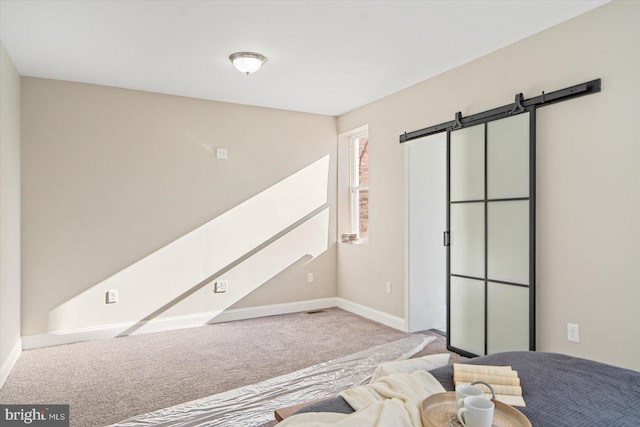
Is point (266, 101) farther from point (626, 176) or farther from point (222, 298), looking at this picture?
point (626, 176)

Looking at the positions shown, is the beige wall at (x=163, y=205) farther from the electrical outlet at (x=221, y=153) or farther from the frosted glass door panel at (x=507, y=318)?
the frosted glass door panel at (x=507, y=318)

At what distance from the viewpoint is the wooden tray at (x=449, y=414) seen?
3.95ft

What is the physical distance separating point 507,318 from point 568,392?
1.92 metres

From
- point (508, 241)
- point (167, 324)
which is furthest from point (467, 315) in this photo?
point (167, 324)

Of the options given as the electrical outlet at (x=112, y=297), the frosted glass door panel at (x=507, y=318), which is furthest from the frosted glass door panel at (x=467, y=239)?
the electrical outlet at (x=112, y=297)

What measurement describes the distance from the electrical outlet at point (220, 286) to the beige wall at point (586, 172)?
10.8 feet

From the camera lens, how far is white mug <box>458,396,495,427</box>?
1.12 metres

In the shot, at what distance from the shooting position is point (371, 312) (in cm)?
494

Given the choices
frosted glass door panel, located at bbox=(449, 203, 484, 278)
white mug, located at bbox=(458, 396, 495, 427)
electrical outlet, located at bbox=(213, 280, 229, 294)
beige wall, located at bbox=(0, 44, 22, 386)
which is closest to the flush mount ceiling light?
beige wall, located at bbox=(0, 44, 22, 386)

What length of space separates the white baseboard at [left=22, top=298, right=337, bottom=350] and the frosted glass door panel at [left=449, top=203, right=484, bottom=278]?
2.24 meters

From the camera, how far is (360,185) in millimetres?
5648

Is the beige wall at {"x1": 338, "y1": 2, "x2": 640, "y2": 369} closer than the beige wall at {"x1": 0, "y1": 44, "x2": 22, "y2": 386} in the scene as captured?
Yes

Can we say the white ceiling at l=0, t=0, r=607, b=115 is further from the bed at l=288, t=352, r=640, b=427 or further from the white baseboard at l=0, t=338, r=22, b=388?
the white baseboard at l=0, t=338, r=22, b=388

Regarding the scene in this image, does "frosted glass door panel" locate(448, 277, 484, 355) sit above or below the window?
below
